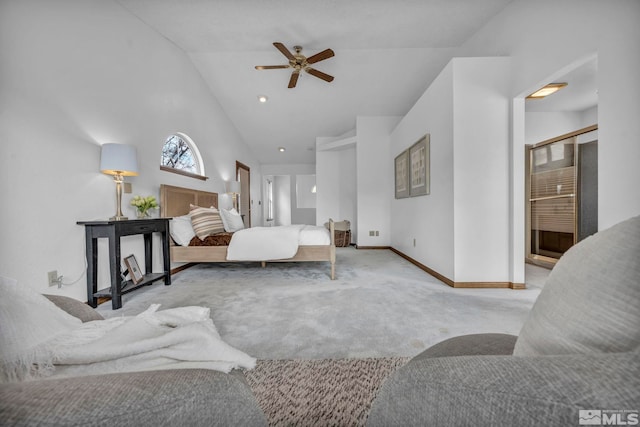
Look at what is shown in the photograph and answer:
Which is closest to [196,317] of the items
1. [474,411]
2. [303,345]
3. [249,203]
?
[303,345]

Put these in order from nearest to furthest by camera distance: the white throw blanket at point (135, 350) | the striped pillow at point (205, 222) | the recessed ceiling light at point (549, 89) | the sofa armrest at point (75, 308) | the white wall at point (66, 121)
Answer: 1. the white throw blanket at point (135, 350)
2. the sofa armrest at point (75, 308)
3. the white wall at point (66, 121)
4. the recessed ceiling light at point (549, 89)
5. the striped pillow at point (205, 222)

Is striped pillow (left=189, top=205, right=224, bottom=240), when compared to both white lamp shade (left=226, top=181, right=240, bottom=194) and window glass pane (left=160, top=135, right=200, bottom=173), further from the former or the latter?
white lamp shade (left=226, top=181, right=240, bottom=194)

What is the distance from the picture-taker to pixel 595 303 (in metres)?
0.43

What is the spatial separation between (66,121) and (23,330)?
2347 millimetres

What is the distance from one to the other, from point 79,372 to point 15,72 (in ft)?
7.96

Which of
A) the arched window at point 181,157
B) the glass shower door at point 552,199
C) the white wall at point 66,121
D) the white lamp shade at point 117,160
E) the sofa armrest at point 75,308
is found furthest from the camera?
the arched window at point 181,157

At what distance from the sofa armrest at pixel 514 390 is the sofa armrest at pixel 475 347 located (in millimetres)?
331

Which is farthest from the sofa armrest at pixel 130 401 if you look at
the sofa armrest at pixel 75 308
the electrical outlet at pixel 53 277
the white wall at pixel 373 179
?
the white wall at pixel 373 179

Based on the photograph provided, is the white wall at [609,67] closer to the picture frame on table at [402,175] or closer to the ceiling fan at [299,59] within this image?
the picture frame on table at [402,175]

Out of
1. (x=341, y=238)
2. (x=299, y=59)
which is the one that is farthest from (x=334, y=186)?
(x=299, y=59)

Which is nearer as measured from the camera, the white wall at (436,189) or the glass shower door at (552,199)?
the white wall at (436,189)

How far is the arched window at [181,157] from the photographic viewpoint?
3655 millimetres

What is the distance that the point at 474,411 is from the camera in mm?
373

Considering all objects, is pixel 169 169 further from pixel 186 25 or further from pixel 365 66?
pixel 365 66
